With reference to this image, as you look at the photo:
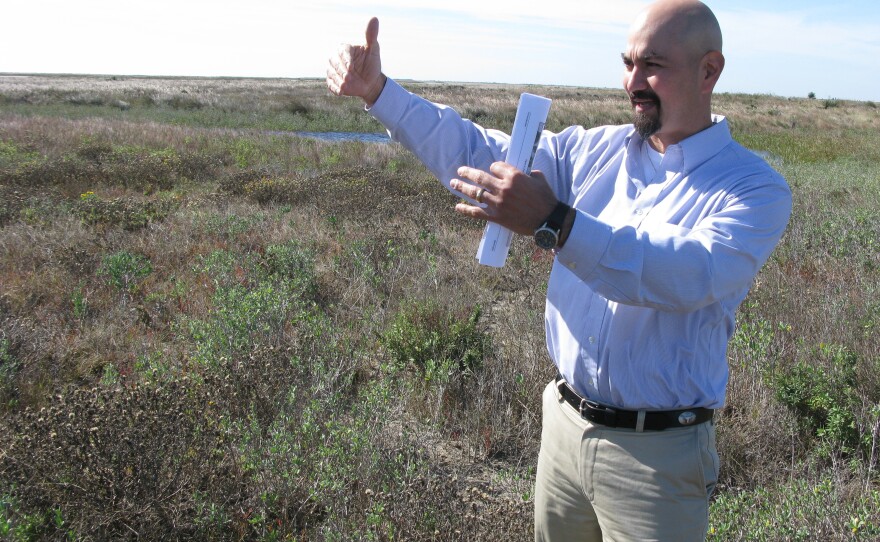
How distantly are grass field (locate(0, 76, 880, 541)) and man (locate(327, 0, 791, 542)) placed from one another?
952 mm

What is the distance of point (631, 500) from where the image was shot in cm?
170

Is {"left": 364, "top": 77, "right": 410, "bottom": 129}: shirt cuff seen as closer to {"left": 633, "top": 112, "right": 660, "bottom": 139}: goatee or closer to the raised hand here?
the raised hand

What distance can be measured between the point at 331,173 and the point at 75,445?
8257 millimetres

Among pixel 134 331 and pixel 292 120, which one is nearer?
pixel 134 331

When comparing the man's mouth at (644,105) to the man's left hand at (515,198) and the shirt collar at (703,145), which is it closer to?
the shirt collar at (703,145)

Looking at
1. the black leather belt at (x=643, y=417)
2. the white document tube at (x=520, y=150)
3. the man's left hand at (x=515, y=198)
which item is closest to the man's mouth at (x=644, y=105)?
the white document tube at (x=520, y=150)

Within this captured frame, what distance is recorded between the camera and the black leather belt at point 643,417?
1695mm

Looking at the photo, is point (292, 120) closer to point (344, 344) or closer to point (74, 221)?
point (74, 221)

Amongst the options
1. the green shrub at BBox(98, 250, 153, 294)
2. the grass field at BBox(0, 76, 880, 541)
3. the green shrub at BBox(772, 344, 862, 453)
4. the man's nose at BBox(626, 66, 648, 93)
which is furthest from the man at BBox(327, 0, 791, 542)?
the green shrub at BBox(98, 250, 153, 294)

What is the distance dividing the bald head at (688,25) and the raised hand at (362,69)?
29.1 inches

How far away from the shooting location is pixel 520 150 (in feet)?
5.13

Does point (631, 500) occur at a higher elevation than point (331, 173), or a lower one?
higher

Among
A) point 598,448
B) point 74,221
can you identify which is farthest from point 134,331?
point 598,448

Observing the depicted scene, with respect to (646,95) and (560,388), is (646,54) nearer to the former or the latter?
Result: (646,95)
